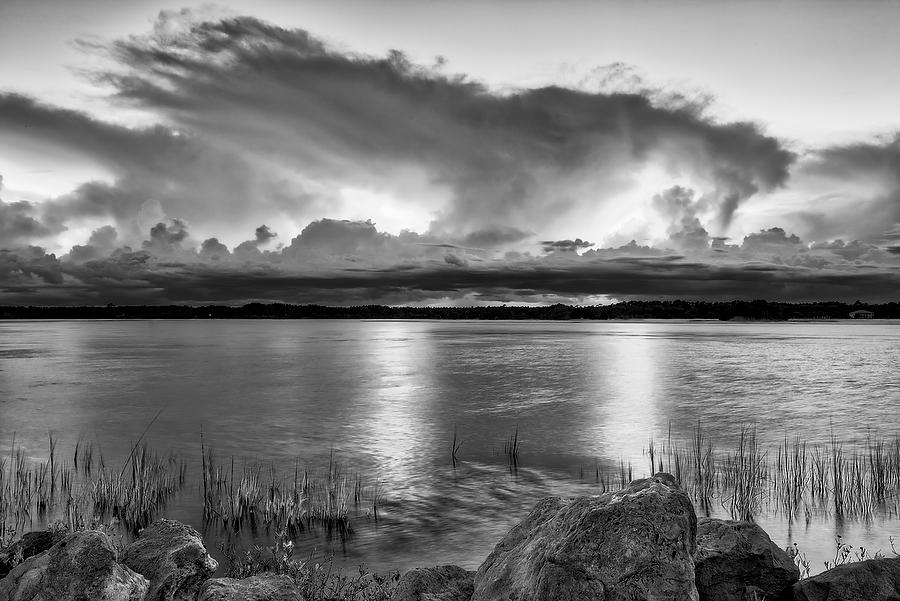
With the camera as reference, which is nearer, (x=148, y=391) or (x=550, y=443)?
(x=550, y=443)

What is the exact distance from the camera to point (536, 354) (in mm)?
87875

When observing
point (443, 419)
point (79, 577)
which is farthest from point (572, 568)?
point (443, 419)

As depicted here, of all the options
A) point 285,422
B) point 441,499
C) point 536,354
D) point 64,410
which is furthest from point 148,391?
point 536,354

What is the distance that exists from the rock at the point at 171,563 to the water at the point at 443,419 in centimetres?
509

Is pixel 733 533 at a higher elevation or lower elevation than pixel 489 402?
higher

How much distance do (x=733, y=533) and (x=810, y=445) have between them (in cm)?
2337

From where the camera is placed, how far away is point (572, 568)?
5.43 m

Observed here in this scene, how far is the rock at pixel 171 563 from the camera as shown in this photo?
7316 mm

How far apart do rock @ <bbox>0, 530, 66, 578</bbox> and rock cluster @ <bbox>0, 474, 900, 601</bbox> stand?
2cm

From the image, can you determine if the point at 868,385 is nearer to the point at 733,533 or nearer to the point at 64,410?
the point at 733,533

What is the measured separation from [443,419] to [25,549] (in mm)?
26510

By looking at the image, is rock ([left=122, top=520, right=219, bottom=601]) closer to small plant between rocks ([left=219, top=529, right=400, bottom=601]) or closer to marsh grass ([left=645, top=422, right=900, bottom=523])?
small plant between rocks ([left=219, top=529, right=400, bottom=601])

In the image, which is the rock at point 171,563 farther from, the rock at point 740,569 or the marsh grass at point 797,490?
the marsh grass at point 797,490

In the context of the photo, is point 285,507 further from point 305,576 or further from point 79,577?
point 79,577
